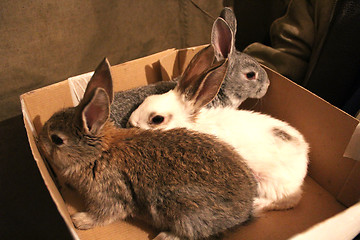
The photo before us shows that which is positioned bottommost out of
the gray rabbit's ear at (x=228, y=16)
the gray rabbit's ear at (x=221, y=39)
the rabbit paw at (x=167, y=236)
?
the rabbit paw at (x=167, y=236)

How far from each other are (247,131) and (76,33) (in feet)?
4.07

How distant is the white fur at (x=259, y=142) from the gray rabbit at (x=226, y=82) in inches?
6.7

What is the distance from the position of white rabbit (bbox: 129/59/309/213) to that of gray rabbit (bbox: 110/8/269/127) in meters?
0.15

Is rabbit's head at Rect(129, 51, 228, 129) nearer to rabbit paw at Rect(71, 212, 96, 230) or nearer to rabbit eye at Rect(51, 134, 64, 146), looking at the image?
rabbit eye at Rect(51, 134, 64, 146)

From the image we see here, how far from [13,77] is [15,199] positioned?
31.3 inches

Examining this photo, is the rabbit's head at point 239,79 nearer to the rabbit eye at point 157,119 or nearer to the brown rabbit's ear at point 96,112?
the rabbit eye at point 157,119

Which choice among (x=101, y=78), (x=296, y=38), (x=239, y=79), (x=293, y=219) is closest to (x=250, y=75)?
(x=239, y=79)

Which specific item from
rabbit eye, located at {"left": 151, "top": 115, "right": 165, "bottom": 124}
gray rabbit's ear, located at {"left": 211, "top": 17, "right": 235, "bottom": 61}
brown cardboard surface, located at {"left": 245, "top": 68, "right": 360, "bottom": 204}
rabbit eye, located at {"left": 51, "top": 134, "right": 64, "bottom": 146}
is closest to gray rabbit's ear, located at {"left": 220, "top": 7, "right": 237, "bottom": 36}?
gray rabbit's ear, located at {"left": 211, "top": 17, "right": 235, "bottom": 61}

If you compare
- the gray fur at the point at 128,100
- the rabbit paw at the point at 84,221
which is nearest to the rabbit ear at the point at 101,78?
the gray fur at the point at 128,100

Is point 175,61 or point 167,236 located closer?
point 167,236

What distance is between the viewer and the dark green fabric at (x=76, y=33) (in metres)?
1.51

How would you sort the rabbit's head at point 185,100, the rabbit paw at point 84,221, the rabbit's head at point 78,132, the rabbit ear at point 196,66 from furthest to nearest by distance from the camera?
the rabbit ear at point 196,66
the rabbit's head at point 185,100
the rabbit paw at point 84,221
the rabbit's head at point 78,132

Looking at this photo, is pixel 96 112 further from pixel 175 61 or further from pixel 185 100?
pixel 175 61

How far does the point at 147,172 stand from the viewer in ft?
3.62
